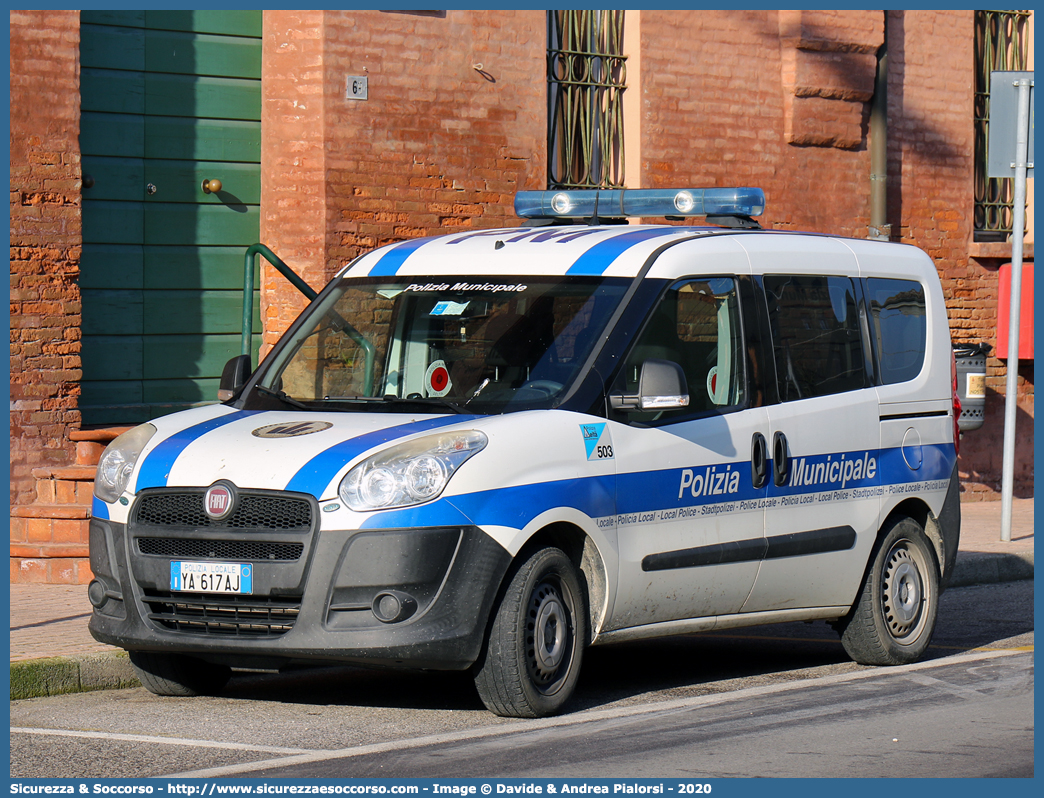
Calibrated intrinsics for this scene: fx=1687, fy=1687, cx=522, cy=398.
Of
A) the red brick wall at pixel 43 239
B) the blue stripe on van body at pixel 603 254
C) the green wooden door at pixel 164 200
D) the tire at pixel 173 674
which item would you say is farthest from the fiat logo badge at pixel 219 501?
the green wooden door at pixel 164 200

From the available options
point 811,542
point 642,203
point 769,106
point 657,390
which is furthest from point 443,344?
point 769,106

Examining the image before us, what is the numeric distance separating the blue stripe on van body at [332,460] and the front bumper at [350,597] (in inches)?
7.0

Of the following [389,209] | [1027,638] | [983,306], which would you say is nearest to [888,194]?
[983,306]

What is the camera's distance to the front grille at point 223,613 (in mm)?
6754

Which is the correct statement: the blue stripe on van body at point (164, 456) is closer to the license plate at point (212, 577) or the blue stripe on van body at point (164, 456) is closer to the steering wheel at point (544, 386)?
the license plate at point (212, 577)

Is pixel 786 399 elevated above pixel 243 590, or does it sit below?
above

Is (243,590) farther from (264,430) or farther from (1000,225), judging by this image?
(1000,225)

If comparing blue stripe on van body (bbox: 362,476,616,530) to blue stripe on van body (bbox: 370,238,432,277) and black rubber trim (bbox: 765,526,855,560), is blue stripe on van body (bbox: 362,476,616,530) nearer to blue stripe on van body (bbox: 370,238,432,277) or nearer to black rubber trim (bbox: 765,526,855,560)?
black rubber trim (bbox: 765,526,855,560)

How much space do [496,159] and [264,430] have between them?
25.7 feet

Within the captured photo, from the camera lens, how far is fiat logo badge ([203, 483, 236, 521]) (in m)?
6.75

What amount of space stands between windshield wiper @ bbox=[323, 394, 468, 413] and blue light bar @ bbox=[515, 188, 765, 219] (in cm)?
213

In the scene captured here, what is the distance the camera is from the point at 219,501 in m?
6.79

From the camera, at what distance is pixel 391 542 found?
6.58m

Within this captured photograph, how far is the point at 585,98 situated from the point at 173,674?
9.01 metres
